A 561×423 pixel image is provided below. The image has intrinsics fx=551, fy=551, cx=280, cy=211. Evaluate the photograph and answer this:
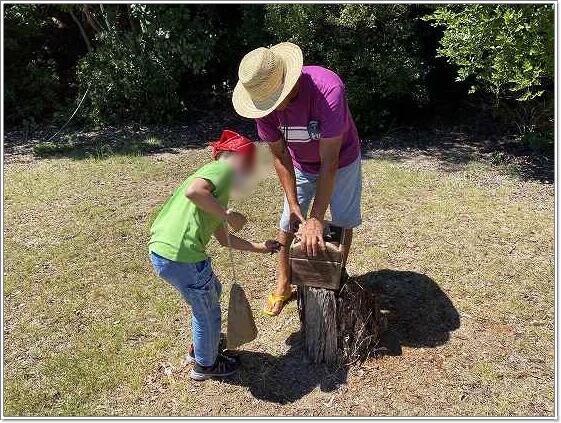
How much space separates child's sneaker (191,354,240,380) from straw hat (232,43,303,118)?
A: 4.58 feet

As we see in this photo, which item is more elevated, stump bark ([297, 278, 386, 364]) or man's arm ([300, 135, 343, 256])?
man's arm ([300, 135, 343, 256])

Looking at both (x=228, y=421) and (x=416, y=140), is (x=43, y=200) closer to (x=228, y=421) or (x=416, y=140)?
(x=228, y=421)

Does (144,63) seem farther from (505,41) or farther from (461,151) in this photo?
(505,41)

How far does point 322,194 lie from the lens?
9.80 feet

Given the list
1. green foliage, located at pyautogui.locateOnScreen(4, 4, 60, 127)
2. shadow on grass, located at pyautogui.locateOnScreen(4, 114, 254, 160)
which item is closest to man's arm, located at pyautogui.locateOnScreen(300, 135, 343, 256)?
shadow on grass, located at pyautogui.locateOnScreen(4, 114, 254, 160)

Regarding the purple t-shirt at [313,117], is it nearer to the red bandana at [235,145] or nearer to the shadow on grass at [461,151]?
the red bandana at [235,145]

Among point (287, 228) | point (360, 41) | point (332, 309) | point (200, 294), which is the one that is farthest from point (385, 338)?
point (360, 41)

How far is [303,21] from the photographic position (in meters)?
7.12

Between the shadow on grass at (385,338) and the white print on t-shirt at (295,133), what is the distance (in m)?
1.24

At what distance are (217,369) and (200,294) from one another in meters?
0.58

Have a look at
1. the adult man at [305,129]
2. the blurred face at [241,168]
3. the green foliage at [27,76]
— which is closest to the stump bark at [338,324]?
the adult man at [305,129]

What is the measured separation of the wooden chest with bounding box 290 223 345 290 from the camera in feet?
9.64

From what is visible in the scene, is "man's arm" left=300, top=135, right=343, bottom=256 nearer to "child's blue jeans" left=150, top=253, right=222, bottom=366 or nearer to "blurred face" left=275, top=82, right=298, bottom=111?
"blurred face" left=275, top=82, right=298, bottom=111

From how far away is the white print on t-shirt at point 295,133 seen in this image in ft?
9.83
